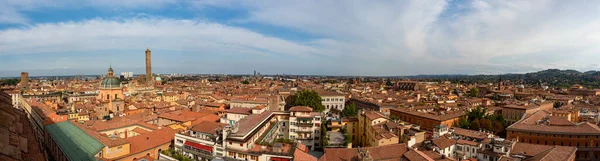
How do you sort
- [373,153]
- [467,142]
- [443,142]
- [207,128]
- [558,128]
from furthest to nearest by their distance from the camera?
[558,128] < [207,128] < [467,142] < [443,142] < [373,153]

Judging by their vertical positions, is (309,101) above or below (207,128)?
above

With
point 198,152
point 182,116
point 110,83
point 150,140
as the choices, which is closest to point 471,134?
point 198,152

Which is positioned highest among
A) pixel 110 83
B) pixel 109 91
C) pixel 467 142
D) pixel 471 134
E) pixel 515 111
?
pixel 110 83

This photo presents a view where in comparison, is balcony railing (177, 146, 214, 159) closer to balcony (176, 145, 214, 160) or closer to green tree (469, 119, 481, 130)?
balcony (176, 145, 214, 160)

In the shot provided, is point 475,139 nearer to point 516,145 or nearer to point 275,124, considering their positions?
point 516,145

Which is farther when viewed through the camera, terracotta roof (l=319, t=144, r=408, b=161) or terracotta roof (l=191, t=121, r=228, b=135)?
terracotta roof (l=191, t=121, r=228, b=135)

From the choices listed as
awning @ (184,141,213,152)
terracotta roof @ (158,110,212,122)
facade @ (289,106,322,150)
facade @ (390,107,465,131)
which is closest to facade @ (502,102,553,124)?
facade @ (390,107,465,131)

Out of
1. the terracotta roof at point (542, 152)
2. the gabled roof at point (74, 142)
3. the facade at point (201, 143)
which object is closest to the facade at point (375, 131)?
the terracotta roof at point (542, 152)

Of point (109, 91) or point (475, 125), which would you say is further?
point (109, 91)

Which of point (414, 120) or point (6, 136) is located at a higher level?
point (6, 136)

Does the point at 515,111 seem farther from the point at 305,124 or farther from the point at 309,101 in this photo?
the point at 305,124

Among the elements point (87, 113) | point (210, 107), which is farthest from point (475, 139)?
point (87, 113)
